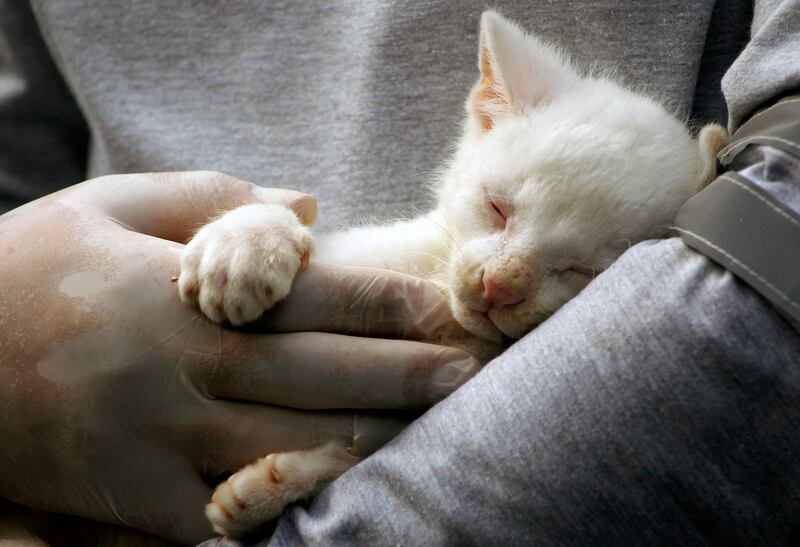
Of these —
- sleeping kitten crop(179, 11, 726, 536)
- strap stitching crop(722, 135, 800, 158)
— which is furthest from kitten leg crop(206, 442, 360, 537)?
strap stitching crop(722, 135, 800, 158)

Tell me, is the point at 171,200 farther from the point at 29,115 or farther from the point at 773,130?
the point at 773,130

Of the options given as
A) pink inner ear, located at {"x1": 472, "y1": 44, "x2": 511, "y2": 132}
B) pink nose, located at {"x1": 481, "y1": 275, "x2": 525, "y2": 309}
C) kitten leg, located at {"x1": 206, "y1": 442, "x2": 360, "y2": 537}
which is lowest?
kitten leg, located at {"x1": 206, "y1": 442, "x2": 360, "y2": 537}

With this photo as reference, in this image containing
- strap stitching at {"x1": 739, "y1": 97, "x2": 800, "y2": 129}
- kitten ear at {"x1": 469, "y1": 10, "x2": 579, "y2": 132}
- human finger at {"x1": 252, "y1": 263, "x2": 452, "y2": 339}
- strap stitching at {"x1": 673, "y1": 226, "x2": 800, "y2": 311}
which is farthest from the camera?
kitten ear at {"x1": 469, "y1": 10, "x2": 579, "y2": 132}

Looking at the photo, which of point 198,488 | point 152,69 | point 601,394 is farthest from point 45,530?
point 152,69

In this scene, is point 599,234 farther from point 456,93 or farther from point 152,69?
point 152,69

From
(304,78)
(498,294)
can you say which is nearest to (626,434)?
(498,294)

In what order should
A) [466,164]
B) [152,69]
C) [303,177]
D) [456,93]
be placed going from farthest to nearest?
[152,69] → [303,177] → [456,93] → [466,164]

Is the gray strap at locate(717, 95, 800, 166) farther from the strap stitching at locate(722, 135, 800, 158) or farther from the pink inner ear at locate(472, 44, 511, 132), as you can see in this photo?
the pink inner ear at locate(472, 44, 511, 132)
